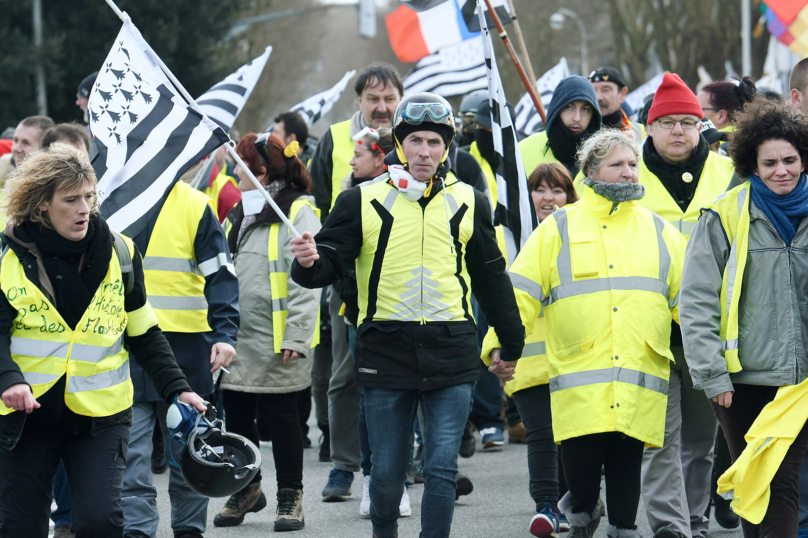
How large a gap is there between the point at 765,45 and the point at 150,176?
26743mm

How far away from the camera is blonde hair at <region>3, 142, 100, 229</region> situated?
4.32m

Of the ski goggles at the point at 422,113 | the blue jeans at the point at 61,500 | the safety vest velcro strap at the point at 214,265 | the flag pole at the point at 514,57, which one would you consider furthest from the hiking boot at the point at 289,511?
the flag pole at the point at 514,57

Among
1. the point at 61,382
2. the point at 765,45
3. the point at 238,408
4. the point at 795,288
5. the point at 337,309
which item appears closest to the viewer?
the point at 61,382

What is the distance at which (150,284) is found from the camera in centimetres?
570

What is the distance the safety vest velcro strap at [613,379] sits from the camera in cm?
522

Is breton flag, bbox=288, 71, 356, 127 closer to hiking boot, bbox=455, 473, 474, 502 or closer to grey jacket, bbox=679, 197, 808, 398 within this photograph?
hiking boot, bbox=455, 473, 474, 502

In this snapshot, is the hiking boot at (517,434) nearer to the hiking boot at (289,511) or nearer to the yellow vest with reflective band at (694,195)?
the hiking boot at (289,511)

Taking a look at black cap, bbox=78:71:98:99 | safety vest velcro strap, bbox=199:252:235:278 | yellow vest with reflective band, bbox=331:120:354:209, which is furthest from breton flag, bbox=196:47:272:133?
safety vest velcro strap, bbox=199:252:235:278

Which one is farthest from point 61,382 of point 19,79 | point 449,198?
point 19,79

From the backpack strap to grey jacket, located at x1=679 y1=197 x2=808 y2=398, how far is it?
2.40 metres

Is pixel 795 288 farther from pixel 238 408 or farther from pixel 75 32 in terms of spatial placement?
pixel 75 32

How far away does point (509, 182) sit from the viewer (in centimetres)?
640

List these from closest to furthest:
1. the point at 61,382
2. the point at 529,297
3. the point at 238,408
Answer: the point at 61,382, the point at 529,297, the point at 238,408

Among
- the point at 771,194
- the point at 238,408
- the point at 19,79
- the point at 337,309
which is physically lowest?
the point at 238,408
